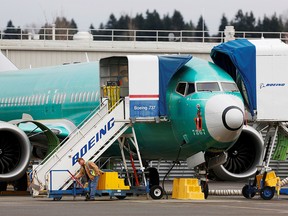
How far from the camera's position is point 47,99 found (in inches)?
1492

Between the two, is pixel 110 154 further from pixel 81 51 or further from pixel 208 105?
pixel 81 51

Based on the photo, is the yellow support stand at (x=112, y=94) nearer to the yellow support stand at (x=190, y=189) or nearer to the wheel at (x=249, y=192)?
the yellow support stand at (x=190, y=189)

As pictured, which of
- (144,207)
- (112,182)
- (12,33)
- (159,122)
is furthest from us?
(12,33)

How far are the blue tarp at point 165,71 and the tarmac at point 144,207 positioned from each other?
94.5 inches

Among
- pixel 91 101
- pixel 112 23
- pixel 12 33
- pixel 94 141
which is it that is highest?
pixel 12 33

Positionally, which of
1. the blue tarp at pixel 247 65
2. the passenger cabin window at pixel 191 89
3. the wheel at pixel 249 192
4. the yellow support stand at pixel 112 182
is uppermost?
the blue tarp at pixel 247 65

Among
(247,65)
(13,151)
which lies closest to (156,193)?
(247,65)

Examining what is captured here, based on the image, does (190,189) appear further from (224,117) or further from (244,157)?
(244,157)

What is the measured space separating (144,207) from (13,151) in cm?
942

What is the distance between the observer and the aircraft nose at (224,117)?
2941 centimetres

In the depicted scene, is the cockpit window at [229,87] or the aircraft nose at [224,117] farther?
the cockpit window at [229,87]

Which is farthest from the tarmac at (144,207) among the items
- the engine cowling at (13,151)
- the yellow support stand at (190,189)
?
the engine cowling at (13,151)

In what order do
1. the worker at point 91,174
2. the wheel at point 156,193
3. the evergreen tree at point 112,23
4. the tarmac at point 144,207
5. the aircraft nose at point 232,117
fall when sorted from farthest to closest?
the evergreen tree at point 112,23 → the wheel at point 156,193 → the worker at point 91,174 → the aircraft nose at point 232,117 → the tarmac at point 144,207

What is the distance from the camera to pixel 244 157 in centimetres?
3491
